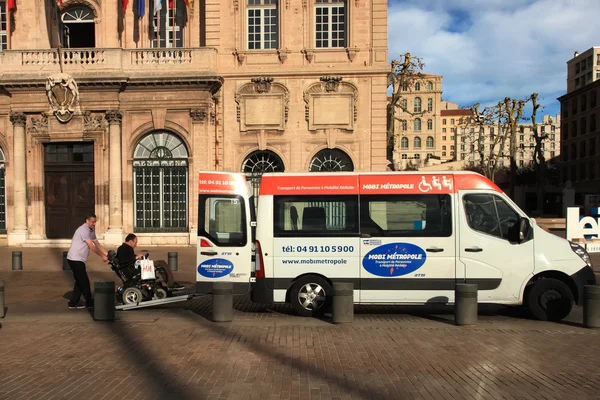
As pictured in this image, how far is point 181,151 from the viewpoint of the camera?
2150 cm

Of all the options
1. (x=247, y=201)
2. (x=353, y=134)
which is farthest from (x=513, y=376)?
Answer: (x=353, y=134)

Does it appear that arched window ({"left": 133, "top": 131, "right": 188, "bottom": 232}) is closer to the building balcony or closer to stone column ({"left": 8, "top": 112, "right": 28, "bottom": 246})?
the building balcony

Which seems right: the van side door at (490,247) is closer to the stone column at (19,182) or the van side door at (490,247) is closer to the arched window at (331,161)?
the arched window at (331,161)

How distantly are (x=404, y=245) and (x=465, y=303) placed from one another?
136 centimetres

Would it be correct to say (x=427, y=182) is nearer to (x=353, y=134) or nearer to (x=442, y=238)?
(x=442, y=238)

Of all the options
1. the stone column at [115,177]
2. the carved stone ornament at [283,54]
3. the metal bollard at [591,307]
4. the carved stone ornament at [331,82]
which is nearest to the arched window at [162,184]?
the stone column at [115,177]

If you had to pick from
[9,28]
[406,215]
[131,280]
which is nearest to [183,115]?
[9,28]

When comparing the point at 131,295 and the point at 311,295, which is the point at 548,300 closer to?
the point at 311,295

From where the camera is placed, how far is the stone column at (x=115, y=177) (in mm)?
20906

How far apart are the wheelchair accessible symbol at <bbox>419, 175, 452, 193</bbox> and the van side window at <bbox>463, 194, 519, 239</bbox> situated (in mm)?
373

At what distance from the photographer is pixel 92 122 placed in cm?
2142

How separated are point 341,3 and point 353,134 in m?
5.75

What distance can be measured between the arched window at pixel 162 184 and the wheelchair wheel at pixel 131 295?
12.3m

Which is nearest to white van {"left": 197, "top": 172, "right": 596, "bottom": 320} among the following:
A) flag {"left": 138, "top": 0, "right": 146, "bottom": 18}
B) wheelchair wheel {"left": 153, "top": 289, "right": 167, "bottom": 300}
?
wheelchair wheel {"left": 153, "top": 289, "right": 167, "bottom": 300}
